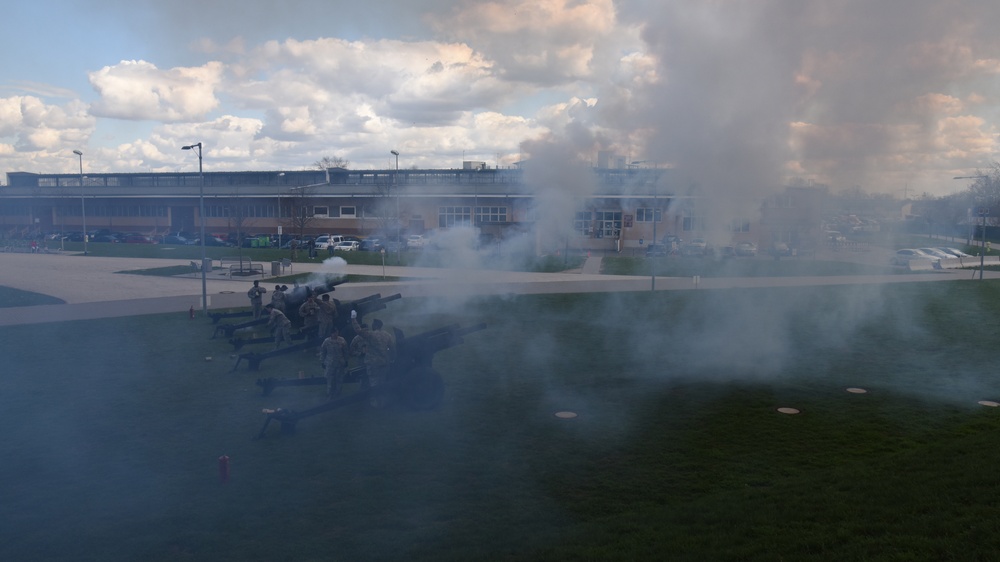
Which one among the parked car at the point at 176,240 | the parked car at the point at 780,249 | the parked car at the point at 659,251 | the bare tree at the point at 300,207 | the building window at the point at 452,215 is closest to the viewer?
the building window at the point at 452,215

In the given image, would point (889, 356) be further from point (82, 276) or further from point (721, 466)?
point (82, 276)

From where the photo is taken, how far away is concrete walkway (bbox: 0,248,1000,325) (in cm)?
2852

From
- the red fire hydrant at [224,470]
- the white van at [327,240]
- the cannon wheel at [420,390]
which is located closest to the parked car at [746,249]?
the cannon wheel at [420,390]

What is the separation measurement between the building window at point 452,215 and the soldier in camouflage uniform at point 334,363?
14942mm

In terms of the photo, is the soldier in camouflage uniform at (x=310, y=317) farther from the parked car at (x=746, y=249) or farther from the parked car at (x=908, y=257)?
the parked car at (x=908, y=257)

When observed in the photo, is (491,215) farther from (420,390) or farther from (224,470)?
(224,470)

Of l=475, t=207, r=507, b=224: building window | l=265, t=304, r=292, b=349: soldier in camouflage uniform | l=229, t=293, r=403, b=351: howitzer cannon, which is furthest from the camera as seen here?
l=475, t=207, r=507, b=224: building window

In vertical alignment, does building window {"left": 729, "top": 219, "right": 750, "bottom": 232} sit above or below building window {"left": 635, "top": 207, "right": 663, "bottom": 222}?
below

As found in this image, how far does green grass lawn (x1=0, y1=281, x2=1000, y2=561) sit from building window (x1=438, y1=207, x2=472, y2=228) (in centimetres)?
929

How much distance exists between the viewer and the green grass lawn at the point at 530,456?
8273 mm

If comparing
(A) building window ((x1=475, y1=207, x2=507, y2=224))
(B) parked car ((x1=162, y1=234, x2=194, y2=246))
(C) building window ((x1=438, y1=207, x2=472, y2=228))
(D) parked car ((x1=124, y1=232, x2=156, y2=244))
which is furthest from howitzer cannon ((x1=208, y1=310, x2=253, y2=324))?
(D) parked car ((x1=124, y1=232, x2=156, y2=244))

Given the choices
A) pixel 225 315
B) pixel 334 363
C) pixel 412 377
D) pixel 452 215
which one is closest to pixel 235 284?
pixel 452 215

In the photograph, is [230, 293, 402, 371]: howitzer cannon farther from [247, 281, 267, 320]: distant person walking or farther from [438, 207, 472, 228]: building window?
[438, 207, 472, 228]: building window

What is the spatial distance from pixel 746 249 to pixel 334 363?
23629mm
